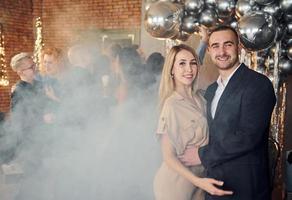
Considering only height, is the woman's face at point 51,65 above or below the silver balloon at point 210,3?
below

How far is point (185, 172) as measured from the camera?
198 cm

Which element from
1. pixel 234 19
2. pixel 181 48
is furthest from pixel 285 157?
pixel 181 48

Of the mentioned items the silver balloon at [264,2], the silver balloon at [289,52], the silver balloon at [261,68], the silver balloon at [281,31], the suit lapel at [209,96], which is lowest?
the suit lapel at [209,96]

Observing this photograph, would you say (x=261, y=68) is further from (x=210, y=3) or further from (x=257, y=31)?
(x=257, y=31)

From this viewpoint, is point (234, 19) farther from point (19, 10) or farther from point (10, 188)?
point (19, 10)

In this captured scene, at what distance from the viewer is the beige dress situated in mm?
1970

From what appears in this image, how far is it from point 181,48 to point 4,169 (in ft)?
7.64

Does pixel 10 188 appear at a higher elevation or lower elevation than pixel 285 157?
lower

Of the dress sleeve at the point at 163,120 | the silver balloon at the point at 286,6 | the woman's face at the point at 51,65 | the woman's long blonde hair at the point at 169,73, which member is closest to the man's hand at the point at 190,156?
the dress sleeve at the point at 163,120

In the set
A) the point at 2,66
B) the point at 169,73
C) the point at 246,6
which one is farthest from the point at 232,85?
the point at 2,66

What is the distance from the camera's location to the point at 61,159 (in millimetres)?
3453

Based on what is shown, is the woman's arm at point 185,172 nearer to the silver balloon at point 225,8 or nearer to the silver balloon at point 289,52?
the silver balloon at point 225,8

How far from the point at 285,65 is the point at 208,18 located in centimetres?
65

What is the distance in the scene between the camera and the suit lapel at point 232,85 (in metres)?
1.87
